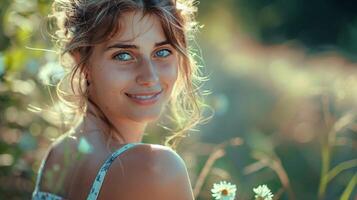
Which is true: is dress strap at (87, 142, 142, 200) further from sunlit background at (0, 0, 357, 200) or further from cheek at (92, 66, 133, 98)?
sunlit background at (0, 0, 357, 200)

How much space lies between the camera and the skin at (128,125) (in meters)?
2.21

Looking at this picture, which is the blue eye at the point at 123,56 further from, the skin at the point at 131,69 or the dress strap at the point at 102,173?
the dress strap at the point at 102,173

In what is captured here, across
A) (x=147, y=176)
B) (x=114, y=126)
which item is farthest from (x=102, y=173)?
(x=114, y=126)

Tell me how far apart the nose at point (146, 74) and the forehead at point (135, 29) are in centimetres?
6

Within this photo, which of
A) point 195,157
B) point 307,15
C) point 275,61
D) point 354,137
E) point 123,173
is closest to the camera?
point 123,173

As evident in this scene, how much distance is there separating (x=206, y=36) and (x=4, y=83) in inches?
102

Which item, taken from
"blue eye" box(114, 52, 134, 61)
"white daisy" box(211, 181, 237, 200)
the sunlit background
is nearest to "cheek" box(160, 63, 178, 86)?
"blue eye" box(114, 52, 134, 61)

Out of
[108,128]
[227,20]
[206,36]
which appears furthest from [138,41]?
[227,20]

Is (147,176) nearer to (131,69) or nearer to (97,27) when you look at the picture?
(131,69)

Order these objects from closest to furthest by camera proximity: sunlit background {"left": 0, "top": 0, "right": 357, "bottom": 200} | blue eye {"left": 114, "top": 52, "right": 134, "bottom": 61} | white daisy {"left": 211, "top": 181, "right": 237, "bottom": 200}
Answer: white daisy {"left": 211, "top": 181, "right": 237, "bottom": 200} < blue eye {"left": 114, "top": 52, "right": 134, "bottom": 61} < sunlit background {"left": 0, "top": 0, "right": 357, "bottom": 200}

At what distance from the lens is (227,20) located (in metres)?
6.35

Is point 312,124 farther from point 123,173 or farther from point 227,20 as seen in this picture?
point 123,173

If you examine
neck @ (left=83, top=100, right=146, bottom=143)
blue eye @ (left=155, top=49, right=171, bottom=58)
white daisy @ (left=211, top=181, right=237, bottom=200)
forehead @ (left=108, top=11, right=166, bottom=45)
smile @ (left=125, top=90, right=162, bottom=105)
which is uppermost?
forehead @ (left=108, top=11, right=166, bottom=45)

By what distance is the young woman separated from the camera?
7.36 ft
